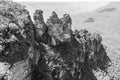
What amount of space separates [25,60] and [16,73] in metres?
1.78

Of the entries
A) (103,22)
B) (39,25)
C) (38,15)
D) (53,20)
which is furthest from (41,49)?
(103,22)

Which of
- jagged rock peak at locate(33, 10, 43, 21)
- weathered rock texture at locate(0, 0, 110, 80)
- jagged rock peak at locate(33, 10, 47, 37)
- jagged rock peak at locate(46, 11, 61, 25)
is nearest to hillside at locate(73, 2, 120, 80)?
weathered rock texture at locate(0, 0, 110, 80)

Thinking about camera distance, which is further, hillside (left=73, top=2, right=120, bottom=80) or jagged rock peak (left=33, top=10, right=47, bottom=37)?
hillside (left=73, top=2, right=120, bottom=80)

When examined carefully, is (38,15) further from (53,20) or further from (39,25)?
(53,20)

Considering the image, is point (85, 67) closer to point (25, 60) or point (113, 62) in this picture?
point (113, 62)

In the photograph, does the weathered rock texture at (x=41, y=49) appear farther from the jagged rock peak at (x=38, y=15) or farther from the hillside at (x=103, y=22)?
the hillside at (x=103, y=22)

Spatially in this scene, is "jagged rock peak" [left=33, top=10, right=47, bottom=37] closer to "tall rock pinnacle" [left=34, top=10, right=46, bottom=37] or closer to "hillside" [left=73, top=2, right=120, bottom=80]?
"tall rock pinnacle" [left=34, top=10, right=46, bottom=37]

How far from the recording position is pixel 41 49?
25781 millimetres

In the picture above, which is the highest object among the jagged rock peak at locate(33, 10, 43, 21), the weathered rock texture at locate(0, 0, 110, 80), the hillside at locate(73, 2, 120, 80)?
the jagged rock peak at locate(33, 10, 43, 21)

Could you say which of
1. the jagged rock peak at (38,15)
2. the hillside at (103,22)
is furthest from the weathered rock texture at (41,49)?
the hillside at (103,22)

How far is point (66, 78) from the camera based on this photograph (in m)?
27.4

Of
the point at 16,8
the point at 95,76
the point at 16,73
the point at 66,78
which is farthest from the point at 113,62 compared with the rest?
the point at 16,73

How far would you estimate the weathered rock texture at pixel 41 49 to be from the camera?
1869 centimetres

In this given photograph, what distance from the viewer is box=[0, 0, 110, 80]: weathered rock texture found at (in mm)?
18688
